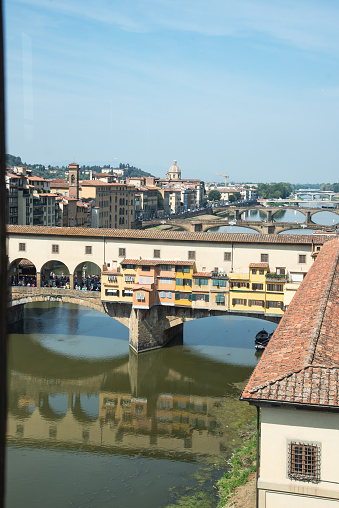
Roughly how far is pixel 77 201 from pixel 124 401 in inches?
Result: 1144

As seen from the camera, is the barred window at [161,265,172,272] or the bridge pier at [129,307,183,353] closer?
the bridge pier at [129,307,183,353]

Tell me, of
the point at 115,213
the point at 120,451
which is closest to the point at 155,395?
the point at 120,451

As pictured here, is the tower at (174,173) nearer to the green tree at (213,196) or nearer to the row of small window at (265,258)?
the green tree at (213,196)

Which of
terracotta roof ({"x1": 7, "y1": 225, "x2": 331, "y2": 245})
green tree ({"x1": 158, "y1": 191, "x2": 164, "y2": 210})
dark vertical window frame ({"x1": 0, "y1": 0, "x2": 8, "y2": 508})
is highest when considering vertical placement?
green tree ({"x1": 158, "y1": 191, "x2": 164, "y2": 210})

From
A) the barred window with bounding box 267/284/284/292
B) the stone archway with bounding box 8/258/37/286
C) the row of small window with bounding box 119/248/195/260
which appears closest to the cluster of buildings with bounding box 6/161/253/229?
the stone archway with bounding box 8/258/37/286

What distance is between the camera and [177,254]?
19484mm

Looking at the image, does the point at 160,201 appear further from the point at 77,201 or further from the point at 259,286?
the point at 259,286

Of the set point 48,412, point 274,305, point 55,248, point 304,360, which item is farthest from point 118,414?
point 304,360

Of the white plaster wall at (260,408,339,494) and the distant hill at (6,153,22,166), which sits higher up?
the distant hill at (6,153,22,166)

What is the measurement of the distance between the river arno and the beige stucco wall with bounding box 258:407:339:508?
3.67 metres

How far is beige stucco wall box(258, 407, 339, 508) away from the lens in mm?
5922

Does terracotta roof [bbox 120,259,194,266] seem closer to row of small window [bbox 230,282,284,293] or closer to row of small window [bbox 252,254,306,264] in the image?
row of small window [bbox 230,282,284,293]

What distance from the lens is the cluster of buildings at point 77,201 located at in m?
34.1

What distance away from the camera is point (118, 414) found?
46.3 ft
